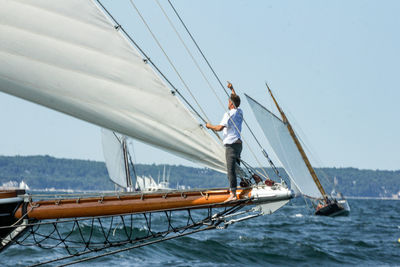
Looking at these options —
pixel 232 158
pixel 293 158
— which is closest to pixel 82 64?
pixel 232 158

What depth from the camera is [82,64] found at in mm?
10352

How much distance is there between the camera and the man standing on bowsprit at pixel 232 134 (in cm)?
1077

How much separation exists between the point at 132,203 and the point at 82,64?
239 centimetres

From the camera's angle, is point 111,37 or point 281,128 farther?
point 281,128

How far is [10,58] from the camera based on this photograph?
33.8ft

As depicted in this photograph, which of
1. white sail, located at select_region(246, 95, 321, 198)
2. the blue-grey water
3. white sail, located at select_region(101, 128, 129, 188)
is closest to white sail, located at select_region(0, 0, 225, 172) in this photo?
the blue-grey water

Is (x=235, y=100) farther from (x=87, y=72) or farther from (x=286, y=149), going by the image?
(x=286, y=149)

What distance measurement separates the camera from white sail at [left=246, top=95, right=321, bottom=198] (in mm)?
60000

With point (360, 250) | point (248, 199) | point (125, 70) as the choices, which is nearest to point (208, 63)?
point (125, 70)

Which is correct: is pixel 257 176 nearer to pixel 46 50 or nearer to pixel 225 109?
pixel 225 109

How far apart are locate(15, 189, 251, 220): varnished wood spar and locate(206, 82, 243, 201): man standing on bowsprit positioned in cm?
30

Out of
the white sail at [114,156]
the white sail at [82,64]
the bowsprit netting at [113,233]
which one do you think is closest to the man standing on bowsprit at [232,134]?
the bowsprit netting at [113,233]

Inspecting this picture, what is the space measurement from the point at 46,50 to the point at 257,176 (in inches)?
155

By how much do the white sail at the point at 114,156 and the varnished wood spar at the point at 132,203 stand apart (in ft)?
141
